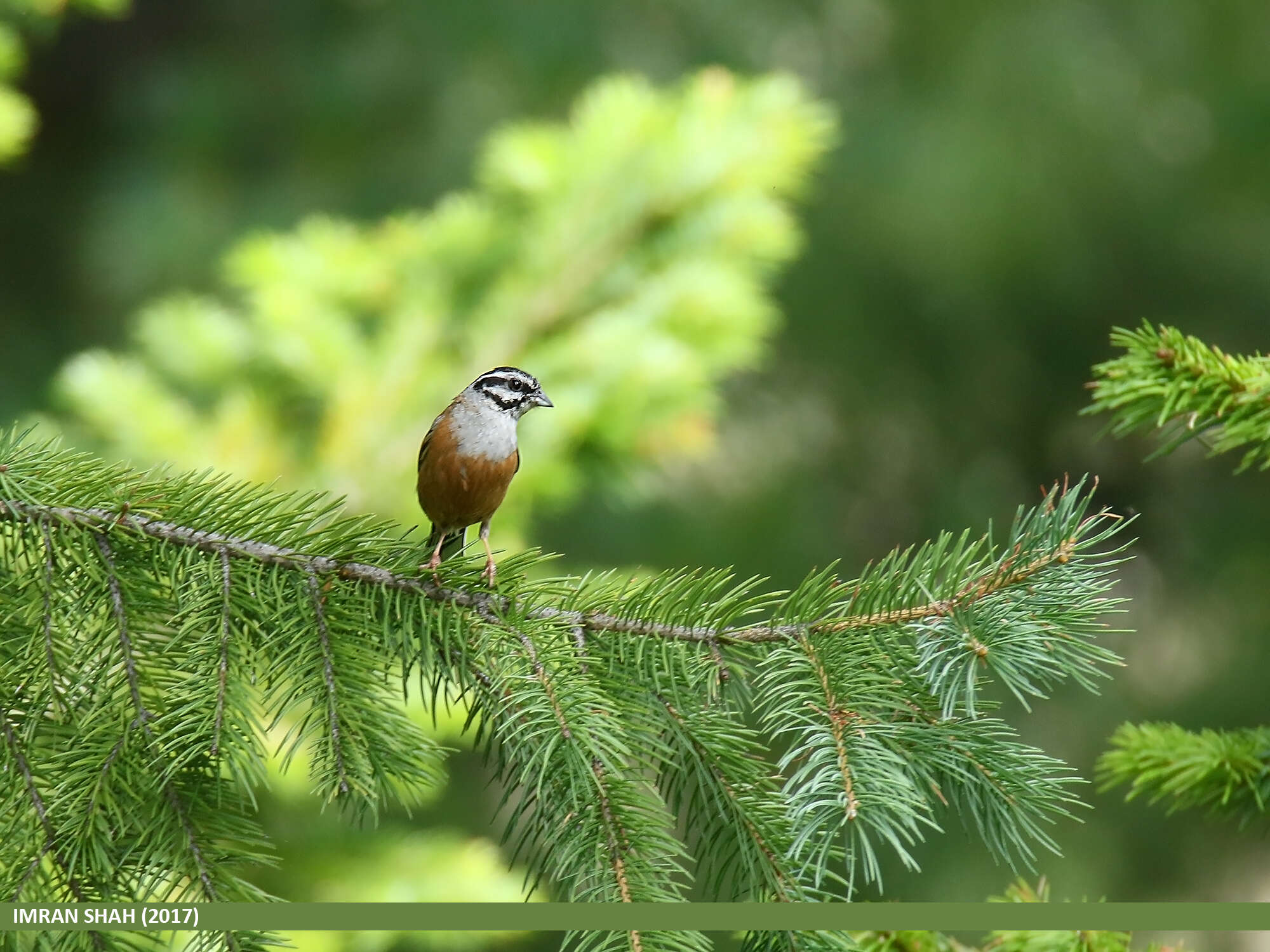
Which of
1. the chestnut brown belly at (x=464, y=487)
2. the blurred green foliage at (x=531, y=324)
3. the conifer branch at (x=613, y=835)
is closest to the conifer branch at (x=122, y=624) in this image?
the conifer branch at (x=613, y=835)

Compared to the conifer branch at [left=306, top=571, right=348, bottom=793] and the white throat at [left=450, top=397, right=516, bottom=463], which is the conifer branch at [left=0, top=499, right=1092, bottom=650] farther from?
the white throat at [left=450, top=397, right=516, bottom=463]

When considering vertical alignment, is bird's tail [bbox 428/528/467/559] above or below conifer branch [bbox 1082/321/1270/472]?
above

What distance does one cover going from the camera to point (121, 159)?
7.12m

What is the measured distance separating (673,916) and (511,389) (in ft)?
4.08

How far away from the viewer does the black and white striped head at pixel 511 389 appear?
2363 millimetres

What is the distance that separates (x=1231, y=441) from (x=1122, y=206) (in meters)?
6.01

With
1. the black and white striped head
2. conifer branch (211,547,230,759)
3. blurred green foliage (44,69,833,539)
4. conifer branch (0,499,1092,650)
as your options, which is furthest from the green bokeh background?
conifer branch (211,547,230,759)

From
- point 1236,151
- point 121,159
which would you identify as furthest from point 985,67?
point 121,159

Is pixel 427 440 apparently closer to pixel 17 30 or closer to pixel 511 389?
pixel 511 389

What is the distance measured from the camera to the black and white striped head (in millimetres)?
2363

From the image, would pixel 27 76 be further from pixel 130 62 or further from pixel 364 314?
pixel 364 314

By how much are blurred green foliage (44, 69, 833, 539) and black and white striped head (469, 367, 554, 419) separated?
1.59ft

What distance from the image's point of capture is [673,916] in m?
1.37

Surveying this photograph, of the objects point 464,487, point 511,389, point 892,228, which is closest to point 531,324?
point 511,389
